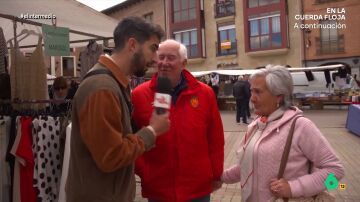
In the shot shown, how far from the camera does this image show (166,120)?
6.41 ft

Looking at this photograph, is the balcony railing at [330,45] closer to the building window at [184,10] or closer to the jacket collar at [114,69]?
the building window at [184,10]

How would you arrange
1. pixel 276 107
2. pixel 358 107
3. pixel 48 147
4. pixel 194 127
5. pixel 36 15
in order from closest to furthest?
pixel 276 107 < pixel 194 127 < pixel 48 147 < pixel 36 15 < pixel 358 107

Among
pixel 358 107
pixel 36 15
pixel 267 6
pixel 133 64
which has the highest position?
pixel 267 6

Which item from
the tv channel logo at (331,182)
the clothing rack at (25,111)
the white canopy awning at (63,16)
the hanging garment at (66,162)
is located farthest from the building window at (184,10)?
the tv channel logo at (331,182)

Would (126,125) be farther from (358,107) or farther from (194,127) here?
(358,107)

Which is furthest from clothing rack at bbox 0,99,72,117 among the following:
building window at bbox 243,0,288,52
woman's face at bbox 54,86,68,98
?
building window at bbox 243,0,288,52

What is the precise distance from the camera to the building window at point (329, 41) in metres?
29.3

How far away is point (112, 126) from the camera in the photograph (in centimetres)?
180

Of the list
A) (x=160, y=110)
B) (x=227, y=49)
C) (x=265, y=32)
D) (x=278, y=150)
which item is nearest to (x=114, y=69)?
(x=160, y=110)

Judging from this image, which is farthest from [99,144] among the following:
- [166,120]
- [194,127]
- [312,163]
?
[312,163]

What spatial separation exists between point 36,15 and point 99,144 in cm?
441

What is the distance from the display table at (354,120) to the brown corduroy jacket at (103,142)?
984cm

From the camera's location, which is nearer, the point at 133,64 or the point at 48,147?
the point at 133,64

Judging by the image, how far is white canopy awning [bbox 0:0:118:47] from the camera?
546 cm
